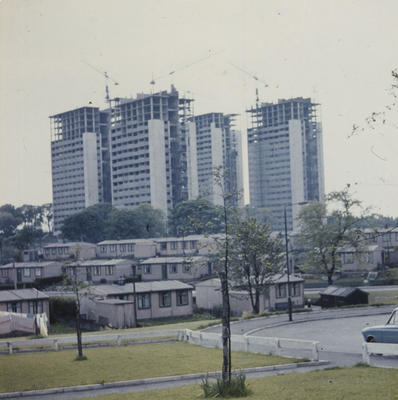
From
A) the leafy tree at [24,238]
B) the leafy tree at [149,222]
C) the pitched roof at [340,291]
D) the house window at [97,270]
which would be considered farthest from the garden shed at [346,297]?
the leafy tree at [24,238]

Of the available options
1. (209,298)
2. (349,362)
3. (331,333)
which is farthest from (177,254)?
(349,362)

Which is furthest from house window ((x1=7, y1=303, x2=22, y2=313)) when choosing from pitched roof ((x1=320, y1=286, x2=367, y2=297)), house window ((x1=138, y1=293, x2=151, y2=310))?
pitched roof ((x1=320, y1=286, x2=367, y2=297))

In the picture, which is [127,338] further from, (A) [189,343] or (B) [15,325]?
(B) [15,325]

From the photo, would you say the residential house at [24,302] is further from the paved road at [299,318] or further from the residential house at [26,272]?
the residential house at [26,272]

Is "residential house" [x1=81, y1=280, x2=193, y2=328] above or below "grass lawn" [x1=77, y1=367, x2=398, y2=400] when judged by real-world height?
below

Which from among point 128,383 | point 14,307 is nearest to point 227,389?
point 128,383

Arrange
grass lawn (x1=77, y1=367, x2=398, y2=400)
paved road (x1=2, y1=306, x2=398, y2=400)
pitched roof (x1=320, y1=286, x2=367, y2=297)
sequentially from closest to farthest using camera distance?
grass lawn (x1=77, y1=367, x2=398, y2=400) < paved road (x1=2, y1=306, x2=398, y2=400) < pitched roof (x1=320, y1=286, x2=367, y2=297)

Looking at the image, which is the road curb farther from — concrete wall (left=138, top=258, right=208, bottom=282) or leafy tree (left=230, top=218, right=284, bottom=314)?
concrete wall (left=138, top=258, right=208, bottom=282)
